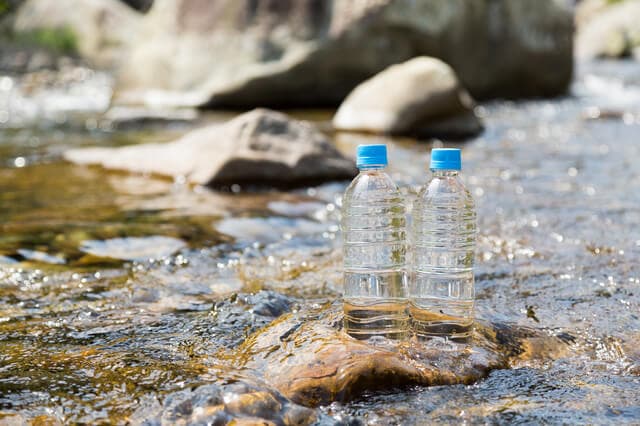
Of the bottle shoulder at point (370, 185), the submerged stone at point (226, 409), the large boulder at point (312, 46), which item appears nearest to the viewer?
the submerged stone at point (226, 409)

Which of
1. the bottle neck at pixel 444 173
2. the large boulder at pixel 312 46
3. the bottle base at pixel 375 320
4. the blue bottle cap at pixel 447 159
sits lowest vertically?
the bottle base at pixel 375 320

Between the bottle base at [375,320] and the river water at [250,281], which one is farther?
the bottle base at [375,320]

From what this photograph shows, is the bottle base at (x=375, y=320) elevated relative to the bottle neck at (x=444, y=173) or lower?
lower

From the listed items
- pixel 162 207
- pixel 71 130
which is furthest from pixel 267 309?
pixel 71 130

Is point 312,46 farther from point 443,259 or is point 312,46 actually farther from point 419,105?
point 443,259

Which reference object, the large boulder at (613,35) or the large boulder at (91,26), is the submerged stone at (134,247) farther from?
the large boulder at (613,35)

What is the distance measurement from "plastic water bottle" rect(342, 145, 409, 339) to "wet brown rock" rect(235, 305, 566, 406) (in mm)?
98

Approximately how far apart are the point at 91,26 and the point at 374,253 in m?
18.0

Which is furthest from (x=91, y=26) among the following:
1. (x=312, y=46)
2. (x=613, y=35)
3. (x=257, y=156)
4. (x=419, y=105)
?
(x=257, y=156)

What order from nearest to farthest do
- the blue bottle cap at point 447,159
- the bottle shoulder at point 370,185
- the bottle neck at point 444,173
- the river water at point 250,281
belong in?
the river water at point 250,281 → the blue bottle cap at point 447,159 → the bottle neck at point 444,173 → the bottle shoulder at point 370,185

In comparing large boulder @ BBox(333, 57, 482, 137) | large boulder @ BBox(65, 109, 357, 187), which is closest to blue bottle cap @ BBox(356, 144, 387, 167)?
large boulder @ BBox(65, 109, 357, 187)

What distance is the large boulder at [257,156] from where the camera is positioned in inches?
235

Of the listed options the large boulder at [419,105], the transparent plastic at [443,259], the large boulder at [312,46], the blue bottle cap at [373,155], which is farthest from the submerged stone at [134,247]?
the large boulder at [312,46]

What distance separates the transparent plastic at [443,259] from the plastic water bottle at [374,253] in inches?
2.5
